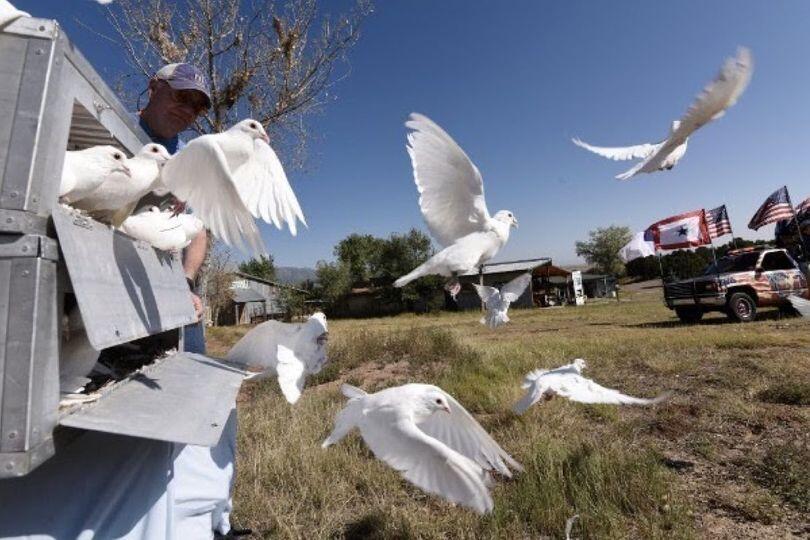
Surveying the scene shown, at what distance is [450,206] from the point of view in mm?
3795

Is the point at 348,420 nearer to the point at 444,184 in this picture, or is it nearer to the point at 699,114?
the point at 444,184

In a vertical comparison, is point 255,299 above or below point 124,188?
above

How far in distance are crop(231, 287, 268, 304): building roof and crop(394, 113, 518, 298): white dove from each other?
4027 cm

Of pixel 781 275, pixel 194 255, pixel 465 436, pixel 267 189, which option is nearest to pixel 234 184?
pixel 267 189

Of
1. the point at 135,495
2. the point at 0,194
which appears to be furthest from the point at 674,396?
the point at 0,194

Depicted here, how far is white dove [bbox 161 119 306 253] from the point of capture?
183cm

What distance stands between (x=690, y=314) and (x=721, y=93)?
43.9ft

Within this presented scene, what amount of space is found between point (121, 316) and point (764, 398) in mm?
6184

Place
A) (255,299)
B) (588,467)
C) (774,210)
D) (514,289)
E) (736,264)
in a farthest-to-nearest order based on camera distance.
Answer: (255,299) → (736,264) → (774,210) → (514,289) → (588,467)

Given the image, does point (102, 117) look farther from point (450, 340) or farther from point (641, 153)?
point (450, 340)

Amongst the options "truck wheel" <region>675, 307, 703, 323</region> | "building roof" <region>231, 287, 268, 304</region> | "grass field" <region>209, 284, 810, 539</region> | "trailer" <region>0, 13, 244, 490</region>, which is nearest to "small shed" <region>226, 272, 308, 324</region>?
"building roof" <region>231, 287, 268, 304</region>

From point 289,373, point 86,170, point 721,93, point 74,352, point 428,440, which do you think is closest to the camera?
point 74,352

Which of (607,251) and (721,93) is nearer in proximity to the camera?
(721,93)

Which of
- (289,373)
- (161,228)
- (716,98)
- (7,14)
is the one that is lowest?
(289,373)
